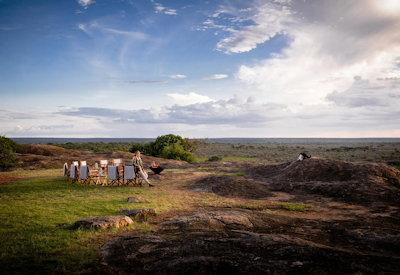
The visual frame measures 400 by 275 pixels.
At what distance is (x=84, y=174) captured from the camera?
22.6m

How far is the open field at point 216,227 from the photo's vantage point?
8.38 m

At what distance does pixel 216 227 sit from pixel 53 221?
560 centimetres

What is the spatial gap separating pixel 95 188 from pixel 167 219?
29.4ft

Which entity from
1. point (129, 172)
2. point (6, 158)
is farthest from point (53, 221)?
point (6, 158)

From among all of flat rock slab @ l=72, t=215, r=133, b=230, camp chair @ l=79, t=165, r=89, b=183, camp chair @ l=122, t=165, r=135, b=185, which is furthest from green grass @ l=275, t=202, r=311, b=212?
camp chair @ l=79, t=165, r=89, b=183

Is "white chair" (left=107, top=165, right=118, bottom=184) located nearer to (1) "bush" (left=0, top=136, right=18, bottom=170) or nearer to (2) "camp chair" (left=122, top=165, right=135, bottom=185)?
(2) "camp chair" (left=122, top=165, right=135, bottom=185)

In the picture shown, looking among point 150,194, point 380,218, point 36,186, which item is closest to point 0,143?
point 36,186

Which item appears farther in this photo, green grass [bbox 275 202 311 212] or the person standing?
the person standing

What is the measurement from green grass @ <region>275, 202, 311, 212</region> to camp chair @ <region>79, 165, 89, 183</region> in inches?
464

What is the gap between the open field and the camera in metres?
8.38

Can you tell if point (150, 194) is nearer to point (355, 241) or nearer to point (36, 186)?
point (36, 186)

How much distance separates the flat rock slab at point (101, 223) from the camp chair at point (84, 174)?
11.3 m

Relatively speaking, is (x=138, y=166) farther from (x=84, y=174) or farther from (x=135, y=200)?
(x=135, y=200)

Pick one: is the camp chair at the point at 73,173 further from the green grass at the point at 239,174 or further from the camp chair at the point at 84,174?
the green grass at the point at 239,174
